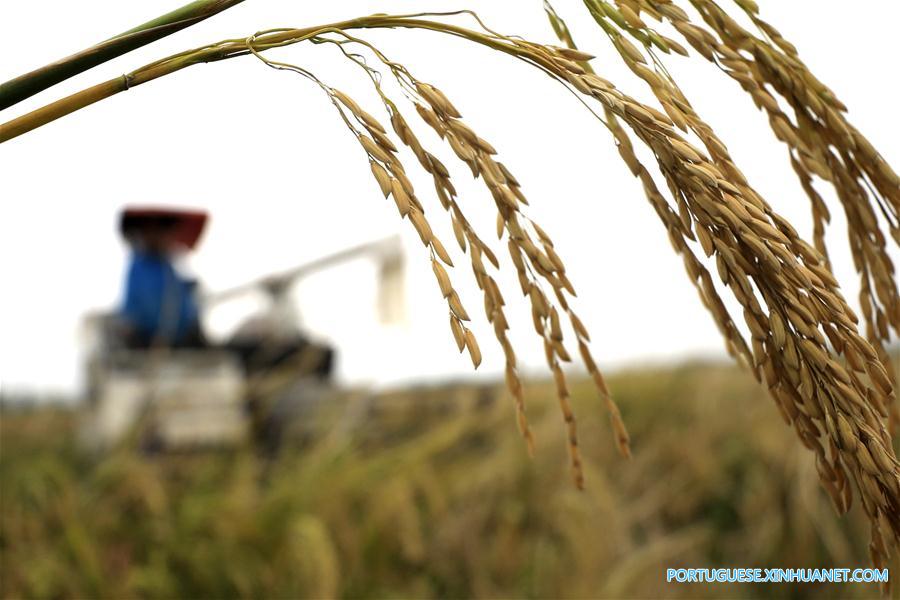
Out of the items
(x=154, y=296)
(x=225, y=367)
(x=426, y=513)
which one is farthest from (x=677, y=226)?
(x=154, y=296)

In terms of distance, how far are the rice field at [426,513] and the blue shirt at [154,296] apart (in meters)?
1.27

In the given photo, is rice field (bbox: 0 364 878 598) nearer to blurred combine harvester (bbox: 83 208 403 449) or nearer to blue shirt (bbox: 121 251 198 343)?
blurred combine harvester (bbox: 83 208 403 449)

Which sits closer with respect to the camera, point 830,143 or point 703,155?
point 703,155

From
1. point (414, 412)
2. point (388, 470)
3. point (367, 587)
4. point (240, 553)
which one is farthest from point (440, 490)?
point (414, 412)

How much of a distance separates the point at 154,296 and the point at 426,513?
351 centimetres

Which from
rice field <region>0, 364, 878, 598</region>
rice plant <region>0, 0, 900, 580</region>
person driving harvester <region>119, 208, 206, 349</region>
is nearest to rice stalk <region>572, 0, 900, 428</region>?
rice plant <region>0, 0, 900, 580</region>

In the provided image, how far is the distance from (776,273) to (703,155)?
13 cm

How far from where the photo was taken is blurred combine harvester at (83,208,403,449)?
4.95 meters

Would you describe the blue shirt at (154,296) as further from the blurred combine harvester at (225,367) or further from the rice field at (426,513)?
the rice field at (426,513)

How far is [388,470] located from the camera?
13.4 feet

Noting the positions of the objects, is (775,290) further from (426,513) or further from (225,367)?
(225,367)

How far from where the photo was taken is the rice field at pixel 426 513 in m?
3.47

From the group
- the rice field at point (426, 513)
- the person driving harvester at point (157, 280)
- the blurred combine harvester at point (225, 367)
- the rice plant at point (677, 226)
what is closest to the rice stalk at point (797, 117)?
the rice plant at point (677, 226)

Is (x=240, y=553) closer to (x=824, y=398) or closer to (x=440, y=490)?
(x=440, y=490)
